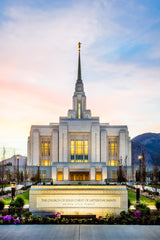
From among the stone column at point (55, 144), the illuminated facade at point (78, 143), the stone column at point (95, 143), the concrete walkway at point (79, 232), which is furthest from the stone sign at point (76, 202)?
the stone column at point (55, 144)

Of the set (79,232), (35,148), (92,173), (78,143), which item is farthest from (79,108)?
(79,232)

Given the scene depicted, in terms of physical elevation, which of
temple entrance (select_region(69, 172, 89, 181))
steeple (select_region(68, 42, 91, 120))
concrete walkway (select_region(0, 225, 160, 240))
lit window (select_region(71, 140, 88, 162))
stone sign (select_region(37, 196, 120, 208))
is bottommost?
temple entrance (select_region(69, 172, 89, 181))

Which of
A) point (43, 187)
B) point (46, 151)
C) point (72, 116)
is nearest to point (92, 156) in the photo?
point (46, 151)

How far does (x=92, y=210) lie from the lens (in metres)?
12.6

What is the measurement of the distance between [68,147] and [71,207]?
141 feet

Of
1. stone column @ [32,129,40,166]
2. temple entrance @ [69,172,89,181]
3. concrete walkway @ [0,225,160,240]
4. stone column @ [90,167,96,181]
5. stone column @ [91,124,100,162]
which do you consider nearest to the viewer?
concrete walkway @ [0,225,160,240]

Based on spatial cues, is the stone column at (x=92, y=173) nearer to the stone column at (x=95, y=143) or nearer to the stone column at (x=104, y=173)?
the stone column at (x=104, y=173)

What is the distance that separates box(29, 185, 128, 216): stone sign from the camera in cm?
1264

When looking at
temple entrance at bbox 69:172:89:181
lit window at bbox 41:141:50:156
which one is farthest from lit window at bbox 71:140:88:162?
lit window at bbox 41:141:50:156

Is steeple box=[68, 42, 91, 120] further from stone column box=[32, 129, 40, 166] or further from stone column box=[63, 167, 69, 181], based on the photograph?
stone column box=[63, 167, 69, 181]

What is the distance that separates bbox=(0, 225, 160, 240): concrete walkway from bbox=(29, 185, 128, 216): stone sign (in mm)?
2411

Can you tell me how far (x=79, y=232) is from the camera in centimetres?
935

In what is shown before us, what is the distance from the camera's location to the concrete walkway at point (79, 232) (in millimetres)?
8711

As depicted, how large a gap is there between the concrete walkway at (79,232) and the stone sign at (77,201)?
2.41 meters
